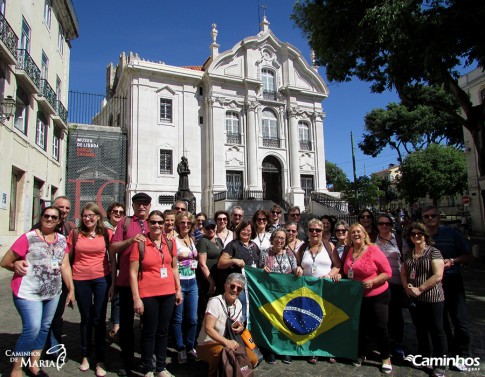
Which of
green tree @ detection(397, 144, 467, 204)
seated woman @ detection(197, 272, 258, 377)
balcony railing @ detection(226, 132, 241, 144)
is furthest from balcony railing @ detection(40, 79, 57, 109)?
green tree @ detection(397, 144, 467, 204)

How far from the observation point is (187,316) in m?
4.38

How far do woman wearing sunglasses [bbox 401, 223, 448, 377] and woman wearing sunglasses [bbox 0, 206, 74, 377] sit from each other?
13.2ft

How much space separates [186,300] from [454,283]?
11.1ft

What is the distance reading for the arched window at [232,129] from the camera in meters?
26.3

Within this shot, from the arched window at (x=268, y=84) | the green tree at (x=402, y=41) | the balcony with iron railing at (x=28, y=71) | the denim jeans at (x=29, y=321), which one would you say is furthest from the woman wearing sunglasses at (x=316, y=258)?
the arched window at (x=268, y=84)

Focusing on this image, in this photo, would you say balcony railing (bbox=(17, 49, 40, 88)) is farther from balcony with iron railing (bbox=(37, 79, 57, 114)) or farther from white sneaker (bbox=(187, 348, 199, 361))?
white sneaker (bbox=(187, 348, 199, 361))

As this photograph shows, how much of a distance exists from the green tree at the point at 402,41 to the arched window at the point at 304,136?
1627 cm

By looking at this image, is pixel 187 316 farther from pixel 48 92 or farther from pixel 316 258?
pixel 48 92

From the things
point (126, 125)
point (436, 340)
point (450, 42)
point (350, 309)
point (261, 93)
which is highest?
point (261, 93)

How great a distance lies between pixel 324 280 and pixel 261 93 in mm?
24857

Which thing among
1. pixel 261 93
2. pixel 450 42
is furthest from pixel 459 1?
pixel 261 93

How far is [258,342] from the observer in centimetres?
451

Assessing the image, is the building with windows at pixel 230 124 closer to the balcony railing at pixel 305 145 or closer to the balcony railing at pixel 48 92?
the balcony railing at pixel 305 145

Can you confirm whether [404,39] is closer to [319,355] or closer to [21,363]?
[319,355]
